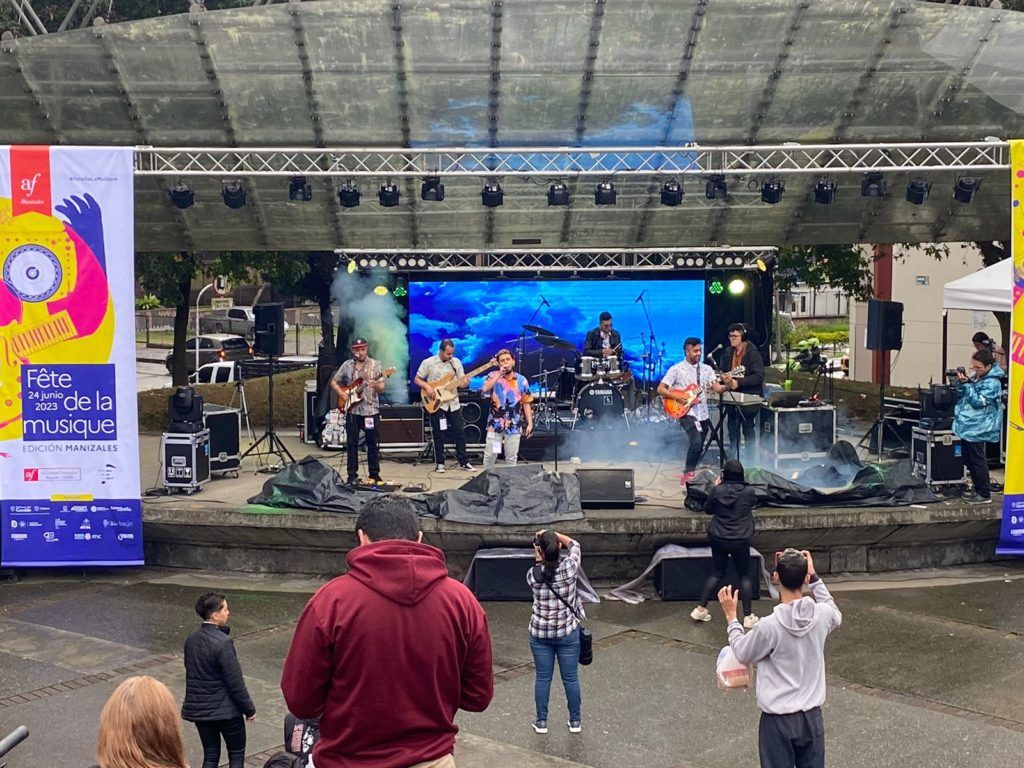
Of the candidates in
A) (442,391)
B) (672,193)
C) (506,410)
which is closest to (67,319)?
(442,391)

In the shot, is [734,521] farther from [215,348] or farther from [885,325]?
[215,348]

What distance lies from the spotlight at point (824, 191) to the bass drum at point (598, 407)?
3755mm

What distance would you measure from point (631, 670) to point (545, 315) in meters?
11.0

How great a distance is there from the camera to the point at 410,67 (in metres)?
14.1

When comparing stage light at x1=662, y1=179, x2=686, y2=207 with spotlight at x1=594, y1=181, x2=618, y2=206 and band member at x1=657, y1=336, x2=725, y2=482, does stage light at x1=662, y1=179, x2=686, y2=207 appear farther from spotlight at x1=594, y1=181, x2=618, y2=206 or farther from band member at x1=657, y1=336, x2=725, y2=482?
band member at x1=657, y1=336, x2=725, y2=482

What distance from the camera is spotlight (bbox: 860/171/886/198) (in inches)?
594

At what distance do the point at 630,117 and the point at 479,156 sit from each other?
200cm

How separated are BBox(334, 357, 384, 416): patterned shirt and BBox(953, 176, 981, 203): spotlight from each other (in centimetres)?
709

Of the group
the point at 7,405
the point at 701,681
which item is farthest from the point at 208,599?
the point at 7,405

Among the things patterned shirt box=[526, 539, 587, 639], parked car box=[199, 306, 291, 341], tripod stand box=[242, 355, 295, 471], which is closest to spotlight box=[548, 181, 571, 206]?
tripod stand box=[242, 355, 295, 471]

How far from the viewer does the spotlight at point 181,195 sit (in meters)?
15.0

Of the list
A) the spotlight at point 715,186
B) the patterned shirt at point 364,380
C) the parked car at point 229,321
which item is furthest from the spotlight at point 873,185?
the parked car at point 229,321

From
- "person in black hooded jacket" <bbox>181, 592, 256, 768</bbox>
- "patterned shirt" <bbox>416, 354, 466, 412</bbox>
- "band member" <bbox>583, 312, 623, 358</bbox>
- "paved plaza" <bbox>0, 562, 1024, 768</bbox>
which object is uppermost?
"band member" <bbox>583, 312, 623, 358</bbox>

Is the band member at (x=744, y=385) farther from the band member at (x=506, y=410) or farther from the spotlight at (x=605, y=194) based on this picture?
the band member at (x=506, y=410)
